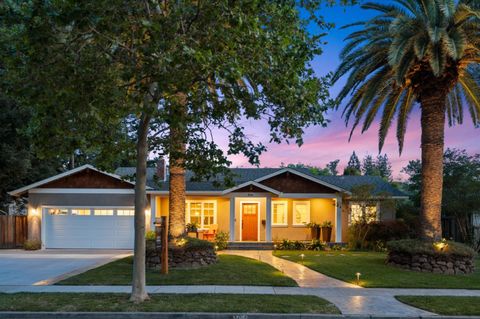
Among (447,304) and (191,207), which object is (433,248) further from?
(191,207)

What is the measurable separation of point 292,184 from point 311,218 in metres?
2.31

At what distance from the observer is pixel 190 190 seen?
71.6 ft

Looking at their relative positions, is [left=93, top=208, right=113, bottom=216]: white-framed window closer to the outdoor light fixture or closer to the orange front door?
the orange front door

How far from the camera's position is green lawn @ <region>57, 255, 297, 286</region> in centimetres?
1140

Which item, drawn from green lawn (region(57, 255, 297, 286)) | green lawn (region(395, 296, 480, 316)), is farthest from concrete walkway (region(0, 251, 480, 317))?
green lawn (region(57, 255, 297, 286))

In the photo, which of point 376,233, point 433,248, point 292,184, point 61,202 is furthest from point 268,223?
point 61,202

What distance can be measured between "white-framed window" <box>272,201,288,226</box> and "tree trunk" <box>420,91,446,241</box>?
951cm

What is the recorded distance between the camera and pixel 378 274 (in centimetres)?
1287

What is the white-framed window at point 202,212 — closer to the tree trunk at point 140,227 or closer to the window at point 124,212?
the window at point 124,212

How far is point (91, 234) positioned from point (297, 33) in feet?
52.7

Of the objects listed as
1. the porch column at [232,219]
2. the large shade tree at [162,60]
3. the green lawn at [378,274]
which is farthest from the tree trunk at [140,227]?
the porch column at [232,219]

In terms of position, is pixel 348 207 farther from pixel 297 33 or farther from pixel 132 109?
pixel 132 109

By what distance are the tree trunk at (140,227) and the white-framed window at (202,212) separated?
13.5 meters

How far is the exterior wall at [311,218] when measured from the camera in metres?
22.9
